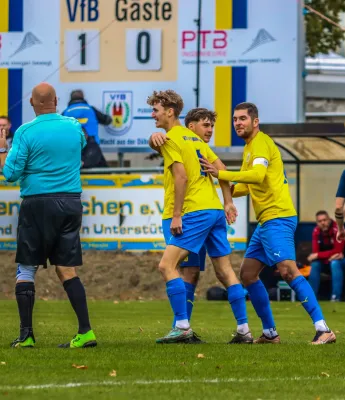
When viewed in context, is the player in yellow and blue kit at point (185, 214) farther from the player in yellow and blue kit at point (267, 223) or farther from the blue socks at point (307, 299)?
the blue socks at point (307, 299)

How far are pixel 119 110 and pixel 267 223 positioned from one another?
1472cm

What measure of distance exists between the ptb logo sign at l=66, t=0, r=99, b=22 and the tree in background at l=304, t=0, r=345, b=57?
Answer: 10395 millimetres

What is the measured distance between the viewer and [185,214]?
10.5m

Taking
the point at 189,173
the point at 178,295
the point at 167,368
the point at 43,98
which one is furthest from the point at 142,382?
the point at 189,173

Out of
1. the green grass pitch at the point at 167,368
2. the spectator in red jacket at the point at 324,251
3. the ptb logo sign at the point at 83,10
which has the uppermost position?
the ptb logo sign at the point at 83,10

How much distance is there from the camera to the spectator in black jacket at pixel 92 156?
23766 mm

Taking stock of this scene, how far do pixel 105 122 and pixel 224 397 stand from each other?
18138 mm

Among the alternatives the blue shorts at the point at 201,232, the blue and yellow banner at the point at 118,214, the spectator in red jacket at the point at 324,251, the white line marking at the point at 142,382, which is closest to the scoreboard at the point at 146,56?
the blue and yellow banner at the point at 118,214

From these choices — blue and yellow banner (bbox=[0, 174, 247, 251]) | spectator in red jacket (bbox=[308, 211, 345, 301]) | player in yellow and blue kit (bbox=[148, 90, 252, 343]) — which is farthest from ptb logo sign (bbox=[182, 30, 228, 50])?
player in yellow and blue kit (bbox=[148, 90, 252, 343])

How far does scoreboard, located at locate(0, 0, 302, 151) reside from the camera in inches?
977

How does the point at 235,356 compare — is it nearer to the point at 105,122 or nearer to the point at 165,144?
the point at 165,144

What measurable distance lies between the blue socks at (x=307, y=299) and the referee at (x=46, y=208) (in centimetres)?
181

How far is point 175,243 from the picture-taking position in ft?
34.4

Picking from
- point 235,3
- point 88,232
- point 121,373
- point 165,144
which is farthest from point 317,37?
point 121,373
